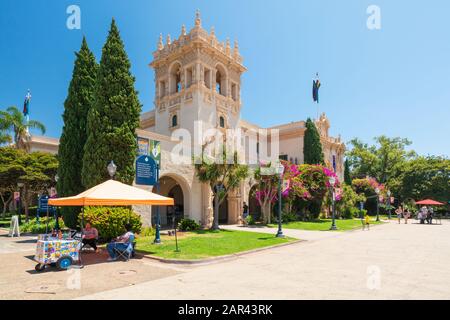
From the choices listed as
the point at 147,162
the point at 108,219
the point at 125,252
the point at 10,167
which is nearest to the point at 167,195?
the point at 147,162

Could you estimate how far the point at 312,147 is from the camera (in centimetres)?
3831

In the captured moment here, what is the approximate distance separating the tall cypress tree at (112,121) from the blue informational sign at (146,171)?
45cm

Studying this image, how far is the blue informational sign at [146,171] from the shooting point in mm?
17562

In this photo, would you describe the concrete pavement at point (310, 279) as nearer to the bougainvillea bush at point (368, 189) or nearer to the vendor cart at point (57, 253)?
the vendor cart at point (57, 253)

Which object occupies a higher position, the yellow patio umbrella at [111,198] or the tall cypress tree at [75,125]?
the tall cypress tree at [75,125]

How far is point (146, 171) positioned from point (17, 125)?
2097 centimetres

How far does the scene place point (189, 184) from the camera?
22609 millimetres

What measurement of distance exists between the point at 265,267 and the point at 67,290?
5.48m

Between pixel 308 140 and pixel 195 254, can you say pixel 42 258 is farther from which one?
pixel 308 140

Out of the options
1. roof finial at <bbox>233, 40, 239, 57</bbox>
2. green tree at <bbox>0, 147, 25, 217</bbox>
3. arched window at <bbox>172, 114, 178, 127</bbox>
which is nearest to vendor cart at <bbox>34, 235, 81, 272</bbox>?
green tree at <bbox>0, 147, 25, 217</bbox>

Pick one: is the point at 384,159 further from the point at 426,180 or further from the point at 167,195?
the point at 167,195

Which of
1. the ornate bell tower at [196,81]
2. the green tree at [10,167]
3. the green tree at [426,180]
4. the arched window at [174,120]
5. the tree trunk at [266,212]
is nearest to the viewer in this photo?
the green tree at [10,167]

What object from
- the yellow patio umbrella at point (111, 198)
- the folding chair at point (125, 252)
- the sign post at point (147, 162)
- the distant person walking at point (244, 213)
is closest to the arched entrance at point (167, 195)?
the distant person walking at point (244, 213)

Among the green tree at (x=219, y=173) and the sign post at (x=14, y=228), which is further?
the green tree at (x=219, y=173)
